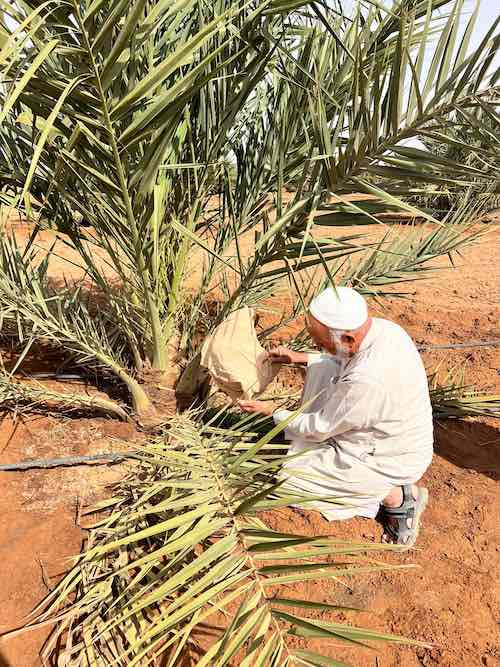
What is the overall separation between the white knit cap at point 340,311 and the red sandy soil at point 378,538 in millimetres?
591

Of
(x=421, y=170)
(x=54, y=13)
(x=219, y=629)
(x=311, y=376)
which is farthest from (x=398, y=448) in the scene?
(x=54, y=13)

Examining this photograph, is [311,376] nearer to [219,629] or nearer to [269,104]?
[219,629]

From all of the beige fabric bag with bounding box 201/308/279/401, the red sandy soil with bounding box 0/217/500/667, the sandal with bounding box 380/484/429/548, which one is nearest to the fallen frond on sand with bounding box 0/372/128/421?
the red sandy soil with bounding box 0/217/500/667

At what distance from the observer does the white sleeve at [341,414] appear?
54.9 inches

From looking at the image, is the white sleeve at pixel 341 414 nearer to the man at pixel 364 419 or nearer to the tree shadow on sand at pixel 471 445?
the man at pixel 364 419

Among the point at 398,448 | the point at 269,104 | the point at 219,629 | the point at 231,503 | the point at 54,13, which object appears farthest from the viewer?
the point at 269,104

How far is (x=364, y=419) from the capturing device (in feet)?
4.69

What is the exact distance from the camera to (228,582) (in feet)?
2.75

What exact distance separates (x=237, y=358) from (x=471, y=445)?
991 millimetres

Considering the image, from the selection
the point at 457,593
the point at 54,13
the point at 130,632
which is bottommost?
the point at 457,593

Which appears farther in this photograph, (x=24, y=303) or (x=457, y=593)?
(x=24, y=303)

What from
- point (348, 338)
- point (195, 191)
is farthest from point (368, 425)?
point (195, 191)

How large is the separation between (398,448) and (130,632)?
2.74ft

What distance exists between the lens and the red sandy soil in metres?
1.22
